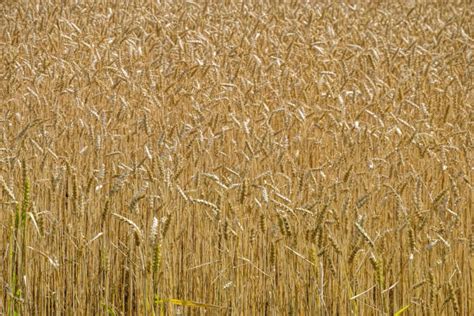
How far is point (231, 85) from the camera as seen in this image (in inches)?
168

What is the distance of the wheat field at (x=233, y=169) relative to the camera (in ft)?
8.38

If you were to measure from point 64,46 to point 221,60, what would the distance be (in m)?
1.18

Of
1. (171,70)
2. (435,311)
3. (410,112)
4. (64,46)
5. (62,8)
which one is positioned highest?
(62,8)

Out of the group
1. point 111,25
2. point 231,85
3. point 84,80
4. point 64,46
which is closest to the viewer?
point 231,85

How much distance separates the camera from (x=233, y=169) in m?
3.38

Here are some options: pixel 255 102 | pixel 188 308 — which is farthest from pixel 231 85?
pixel 188 308

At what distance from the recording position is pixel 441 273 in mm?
2518

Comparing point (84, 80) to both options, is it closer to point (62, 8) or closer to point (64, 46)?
point (64, 46)

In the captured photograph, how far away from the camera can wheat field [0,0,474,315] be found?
2.55 m

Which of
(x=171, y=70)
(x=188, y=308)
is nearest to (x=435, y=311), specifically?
(x=188, y=308)

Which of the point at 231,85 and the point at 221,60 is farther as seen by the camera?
the point at 221,60

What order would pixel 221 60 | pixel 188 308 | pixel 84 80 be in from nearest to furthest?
pixel 188 308, pixel 84 80, pixel 221 60

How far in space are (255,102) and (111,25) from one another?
231cm

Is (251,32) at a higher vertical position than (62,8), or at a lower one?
lower
